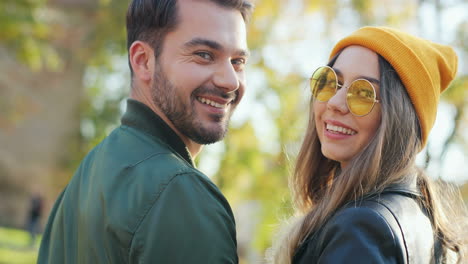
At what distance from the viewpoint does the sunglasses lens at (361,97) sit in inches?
98.8

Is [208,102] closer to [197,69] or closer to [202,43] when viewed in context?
[197,69]

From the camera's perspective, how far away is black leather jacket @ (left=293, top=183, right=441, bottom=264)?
2.05 meters

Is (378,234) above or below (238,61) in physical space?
below

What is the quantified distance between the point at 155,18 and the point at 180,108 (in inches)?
17.6

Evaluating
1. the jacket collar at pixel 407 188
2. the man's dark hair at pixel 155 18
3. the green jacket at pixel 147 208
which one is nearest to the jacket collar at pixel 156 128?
the green jacket at pixel 147 208

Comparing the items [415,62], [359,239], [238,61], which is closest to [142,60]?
[238,61]

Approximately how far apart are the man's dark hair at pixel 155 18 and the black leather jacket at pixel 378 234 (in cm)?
114

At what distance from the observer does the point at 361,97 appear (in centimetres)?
252

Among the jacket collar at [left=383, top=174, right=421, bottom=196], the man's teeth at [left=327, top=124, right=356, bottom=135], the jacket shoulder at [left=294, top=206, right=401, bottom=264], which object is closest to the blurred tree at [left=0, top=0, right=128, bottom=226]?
the man's teeth at [left=327, top=124, right=356, bottom=135]

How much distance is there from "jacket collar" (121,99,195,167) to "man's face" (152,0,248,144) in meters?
0.10

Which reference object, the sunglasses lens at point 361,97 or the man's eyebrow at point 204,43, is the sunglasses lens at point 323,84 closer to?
the sunglasses lens at point 361,97

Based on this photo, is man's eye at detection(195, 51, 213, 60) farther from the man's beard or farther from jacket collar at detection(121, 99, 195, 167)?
jacket collar at detection(121, 99, 195, 167)

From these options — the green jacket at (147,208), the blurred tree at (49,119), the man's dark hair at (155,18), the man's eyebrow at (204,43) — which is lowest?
the blurred tree at (49,119)

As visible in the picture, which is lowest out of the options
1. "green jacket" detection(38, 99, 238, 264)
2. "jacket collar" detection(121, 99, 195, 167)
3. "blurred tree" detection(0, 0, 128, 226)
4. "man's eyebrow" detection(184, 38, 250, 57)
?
"blurred tree" detection(0, 0, 128, 226)
